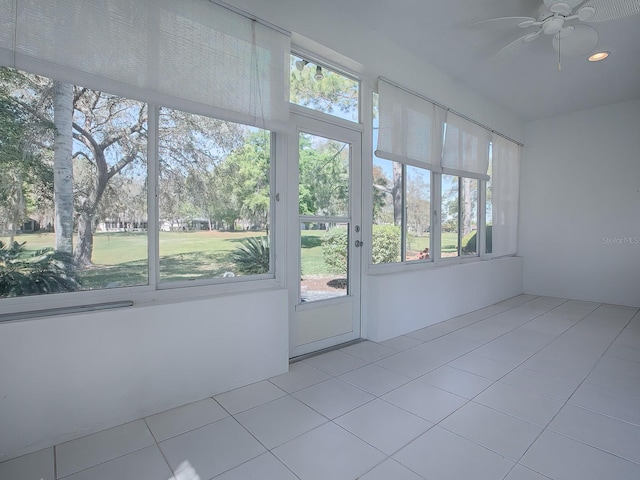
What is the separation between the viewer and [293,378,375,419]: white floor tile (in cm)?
210

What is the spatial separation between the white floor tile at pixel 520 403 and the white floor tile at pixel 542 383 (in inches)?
3.1

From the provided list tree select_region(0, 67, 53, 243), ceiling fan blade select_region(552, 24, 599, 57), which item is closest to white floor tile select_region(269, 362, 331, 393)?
tree select_region(0, 67, 53, 243)

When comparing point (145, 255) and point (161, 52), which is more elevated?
point (161, 52)

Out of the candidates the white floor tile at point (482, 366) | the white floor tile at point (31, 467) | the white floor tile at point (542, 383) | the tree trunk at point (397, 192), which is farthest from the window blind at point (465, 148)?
the white floor tile at point (31, 467)

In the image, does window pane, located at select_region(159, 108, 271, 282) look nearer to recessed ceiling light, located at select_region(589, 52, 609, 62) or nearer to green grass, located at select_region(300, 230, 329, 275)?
green grass, located at select_region(300, 230, 329, 275)

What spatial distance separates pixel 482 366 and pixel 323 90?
115 inches

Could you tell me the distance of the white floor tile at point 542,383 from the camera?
2.33 metres

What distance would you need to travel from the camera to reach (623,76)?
13.6 ft

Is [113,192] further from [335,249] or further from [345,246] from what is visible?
[345,246]

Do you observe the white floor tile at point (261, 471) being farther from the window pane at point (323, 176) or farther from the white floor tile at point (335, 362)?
the window pane at point (323, 176)

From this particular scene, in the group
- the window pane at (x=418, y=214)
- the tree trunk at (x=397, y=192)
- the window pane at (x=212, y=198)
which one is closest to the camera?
the window pane at (x=212, y=198)

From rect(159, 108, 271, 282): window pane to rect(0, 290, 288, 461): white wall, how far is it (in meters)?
0.31

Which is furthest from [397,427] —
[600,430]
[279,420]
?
[600,430]

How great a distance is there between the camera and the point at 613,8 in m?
2.26
